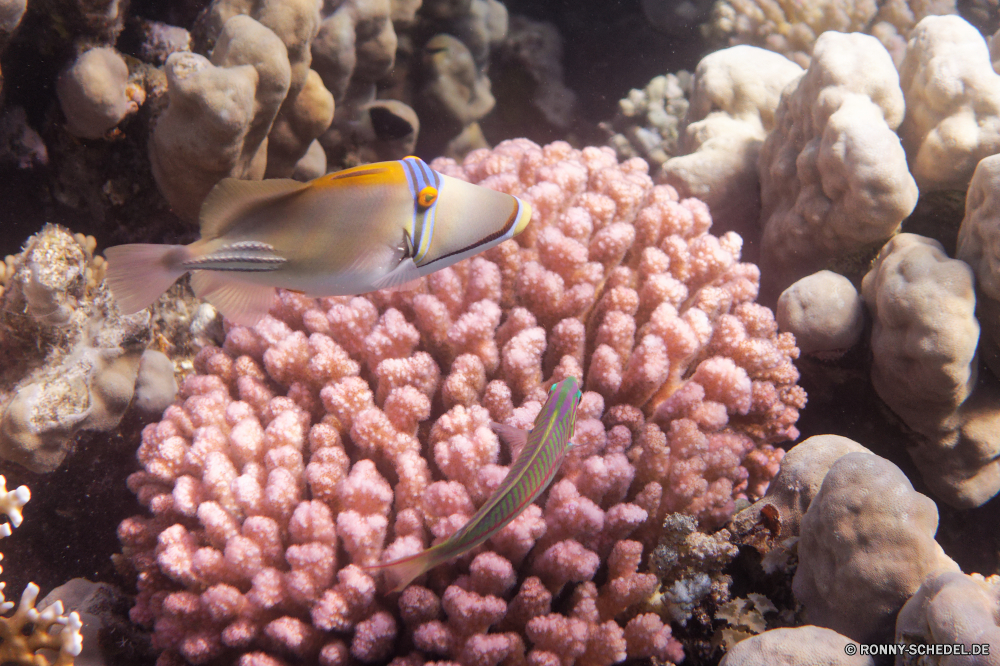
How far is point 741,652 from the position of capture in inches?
73.4

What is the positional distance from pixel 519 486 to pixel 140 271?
3.95 ft

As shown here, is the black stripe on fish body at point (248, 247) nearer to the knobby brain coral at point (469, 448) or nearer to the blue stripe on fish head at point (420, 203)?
the blue stripe on fish head at point (420, 203)

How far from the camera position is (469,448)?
205cm

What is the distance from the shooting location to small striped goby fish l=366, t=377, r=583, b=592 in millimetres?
1414

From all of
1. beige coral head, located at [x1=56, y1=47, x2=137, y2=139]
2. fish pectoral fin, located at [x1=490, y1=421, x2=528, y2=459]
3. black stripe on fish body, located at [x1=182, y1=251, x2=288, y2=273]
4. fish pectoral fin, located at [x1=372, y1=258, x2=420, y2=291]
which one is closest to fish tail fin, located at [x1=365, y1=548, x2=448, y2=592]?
fish pectoral fin, located at [x1=490, y1=421, x2=528, y2=459]

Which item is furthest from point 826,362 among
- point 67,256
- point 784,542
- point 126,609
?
point 67,256

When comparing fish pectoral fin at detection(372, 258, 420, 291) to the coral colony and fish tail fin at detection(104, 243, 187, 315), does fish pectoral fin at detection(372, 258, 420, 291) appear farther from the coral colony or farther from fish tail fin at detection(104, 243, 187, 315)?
fish tail fin at detection(104, 243, 187, 315)

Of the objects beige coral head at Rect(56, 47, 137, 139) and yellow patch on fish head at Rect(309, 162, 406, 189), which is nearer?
yellow patch on fish head at Rect(309, 162, 406, 189)

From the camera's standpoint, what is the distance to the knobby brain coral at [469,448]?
1971mm

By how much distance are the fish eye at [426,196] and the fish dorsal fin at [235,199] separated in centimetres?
33

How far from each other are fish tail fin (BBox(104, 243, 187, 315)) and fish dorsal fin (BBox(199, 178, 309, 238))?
0.11 meters

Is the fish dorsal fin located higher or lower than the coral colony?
higher

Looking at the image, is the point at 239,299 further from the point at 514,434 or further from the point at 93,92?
the point at 93,92

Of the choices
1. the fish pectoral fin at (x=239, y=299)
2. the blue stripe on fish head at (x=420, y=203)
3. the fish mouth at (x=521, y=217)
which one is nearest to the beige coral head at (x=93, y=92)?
the fish pectoral fin at (x=239, y=299)
